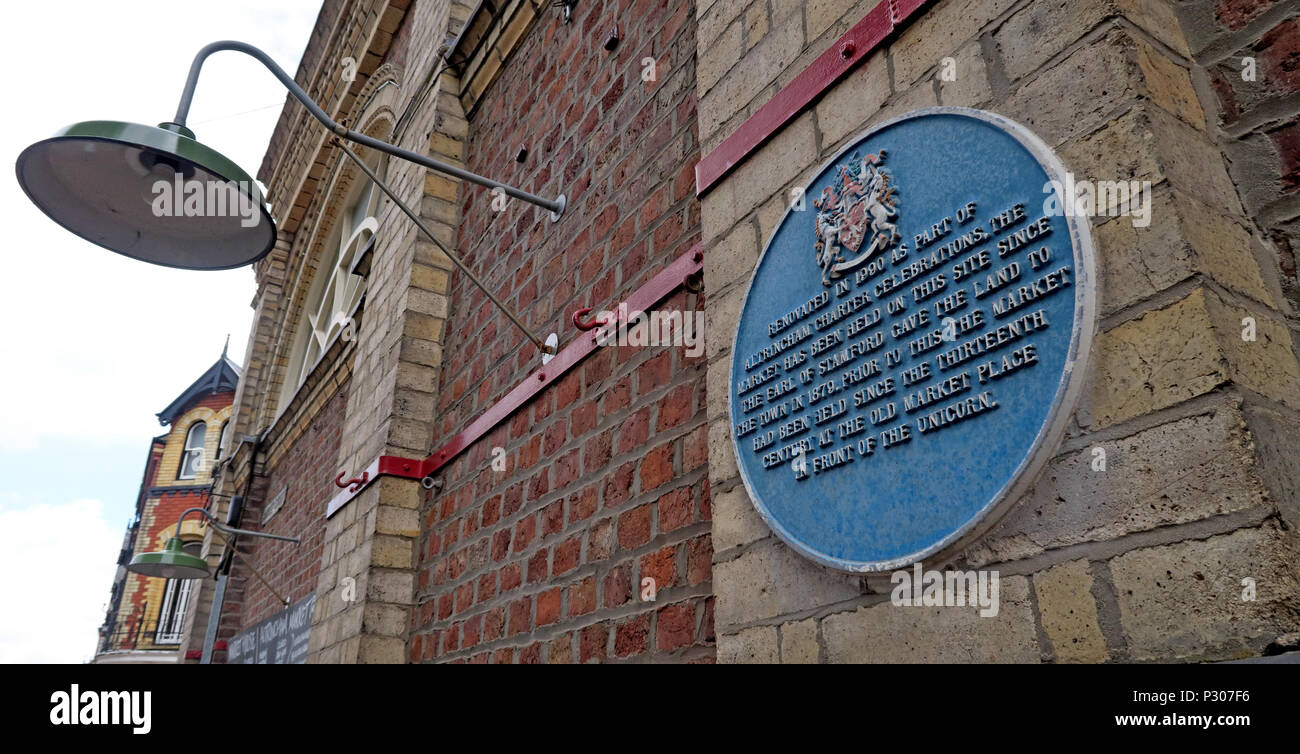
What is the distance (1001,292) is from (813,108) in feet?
3.07

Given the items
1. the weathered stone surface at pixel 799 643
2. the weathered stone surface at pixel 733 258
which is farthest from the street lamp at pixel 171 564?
the weathered stone surface at pixel 799 643

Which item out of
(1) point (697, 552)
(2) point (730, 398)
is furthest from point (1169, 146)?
(1) point (697, 552)

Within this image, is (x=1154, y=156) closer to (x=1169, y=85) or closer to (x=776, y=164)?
(x=1169, y=85)

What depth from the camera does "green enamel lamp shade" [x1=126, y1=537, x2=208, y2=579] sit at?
7891mm

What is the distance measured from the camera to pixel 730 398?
2311mm

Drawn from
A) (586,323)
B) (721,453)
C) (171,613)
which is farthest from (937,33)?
(171,613)

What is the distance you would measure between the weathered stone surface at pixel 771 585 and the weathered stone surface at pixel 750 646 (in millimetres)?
32

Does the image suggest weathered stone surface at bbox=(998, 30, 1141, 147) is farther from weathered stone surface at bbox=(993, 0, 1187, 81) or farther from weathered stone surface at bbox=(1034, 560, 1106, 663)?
weathered stone surface at bbox=(1034, 560, 1106, 663)

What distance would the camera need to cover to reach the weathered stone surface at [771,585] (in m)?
1.89

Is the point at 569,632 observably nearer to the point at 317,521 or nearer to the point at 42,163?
the point at 42,163

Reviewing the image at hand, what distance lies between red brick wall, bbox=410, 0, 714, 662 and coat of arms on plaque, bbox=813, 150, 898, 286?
841mm

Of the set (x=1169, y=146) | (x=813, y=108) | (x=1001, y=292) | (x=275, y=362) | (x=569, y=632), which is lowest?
(x=569, y=632)

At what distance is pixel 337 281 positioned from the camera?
375 inches

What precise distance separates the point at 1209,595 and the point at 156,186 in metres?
3.71
